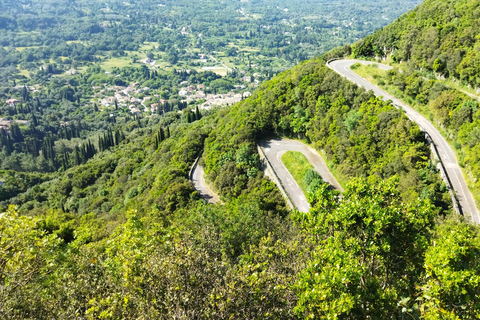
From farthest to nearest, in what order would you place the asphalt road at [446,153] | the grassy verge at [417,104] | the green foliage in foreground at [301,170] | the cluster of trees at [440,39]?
the cluster of trees at [440,39] → the green foliage in foreground at [301,170] → the grassy verge at [417,104] → the asphalt road at [446,153]

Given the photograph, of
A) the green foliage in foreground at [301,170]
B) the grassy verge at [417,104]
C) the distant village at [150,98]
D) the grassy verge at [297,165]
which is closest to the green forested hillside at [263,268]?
the grassy verge at [417,104]

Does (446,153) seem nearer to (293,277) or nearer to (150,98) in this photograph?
(293,277)

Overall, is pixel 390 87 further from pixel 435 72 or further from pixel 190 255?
pixel 190 255

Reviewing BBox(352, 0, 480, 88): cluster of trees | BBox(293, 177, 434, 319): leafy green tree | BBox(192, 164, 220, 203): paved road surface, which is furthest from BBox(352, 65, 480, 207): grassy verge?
BBox(192, 164, 220, 203): paved road surface

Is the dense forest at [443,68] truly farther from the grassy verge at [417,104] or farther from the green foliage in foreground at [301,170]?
the green foliage in foreground at [301,170]

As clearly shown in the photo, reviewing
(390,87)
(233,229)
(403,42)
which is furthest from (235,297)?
(403,42)

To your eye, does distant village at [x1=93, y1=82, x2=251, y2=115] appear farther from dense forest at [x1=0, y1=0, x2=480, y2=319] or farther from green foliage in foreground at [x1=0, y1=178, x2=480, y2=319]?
green foliage in foreground at [x1=0, y1=178, x2=480, y2=319]
